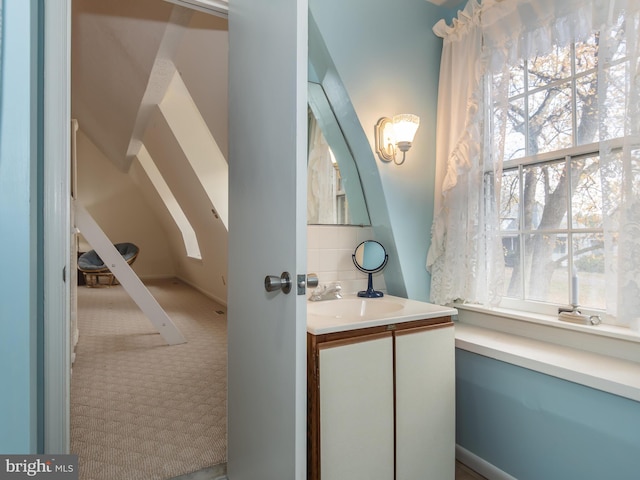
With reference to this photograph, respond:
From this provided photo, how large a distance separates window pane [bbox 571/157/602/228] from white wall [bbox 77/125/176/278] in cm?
792

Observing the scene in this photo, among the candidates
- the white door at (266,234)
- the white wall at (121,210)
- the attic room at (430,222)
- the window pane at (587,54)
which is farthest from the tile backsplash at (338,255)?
the white wall at (121,210)

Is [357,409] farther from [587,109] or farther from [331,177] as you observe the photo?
[587,109]

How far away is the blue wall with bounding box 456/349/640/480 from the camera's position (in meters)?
1.25

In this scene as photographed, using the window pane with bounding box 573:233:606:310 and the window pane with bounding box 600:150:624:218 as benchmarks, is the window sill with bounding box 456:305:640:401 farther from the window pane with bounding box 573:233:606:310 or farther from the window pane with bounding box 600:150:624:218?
the window pane with bounding box 600:150:624:218

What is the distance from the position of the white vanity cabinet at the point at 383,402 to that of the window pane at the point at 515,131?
934 mm

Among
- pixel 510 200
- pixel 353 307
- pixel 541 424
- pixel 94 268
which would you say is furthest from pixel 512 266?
pixel 94 268

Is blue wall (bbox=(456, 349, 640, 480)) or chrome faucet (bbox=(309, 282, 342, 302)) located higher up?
chrome faucet (bbox=(309, 282, 342, 302))

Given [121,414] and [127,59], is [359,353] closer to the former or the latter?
[121,414]

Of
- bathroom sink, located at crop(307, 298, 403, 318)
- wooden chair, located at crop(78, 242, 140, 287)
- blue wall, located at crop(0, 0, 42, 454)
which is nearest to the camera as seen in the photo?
blue wall, located at crop(0, 0, 42, 454)

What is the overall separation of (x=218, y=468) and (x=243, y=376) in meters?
0.55

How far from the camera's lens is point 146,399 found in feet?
7.42

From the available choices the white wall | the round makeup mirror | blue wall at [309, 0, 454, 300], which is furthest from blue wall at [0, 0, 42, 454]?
the white wall

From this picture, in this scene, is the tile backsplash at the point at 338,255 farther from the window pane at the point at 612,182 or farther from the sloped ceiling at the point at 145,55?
the sloped ceiling at the point at 145,55

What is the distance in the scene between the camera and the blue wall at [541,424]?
1.25 m
